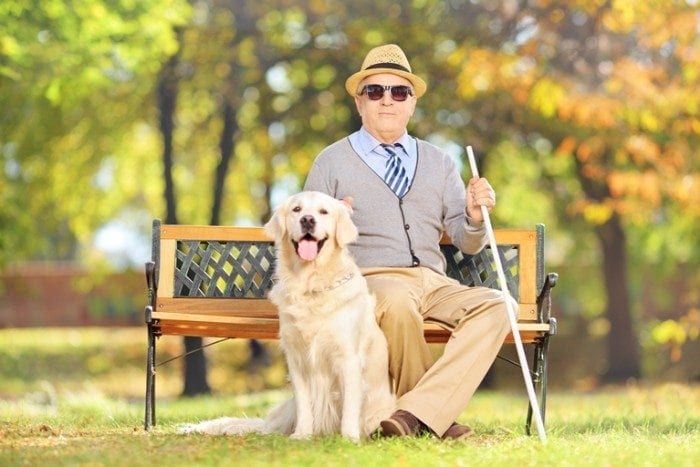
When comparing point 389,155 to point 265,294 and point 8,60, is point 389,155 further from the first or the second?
point 8,60

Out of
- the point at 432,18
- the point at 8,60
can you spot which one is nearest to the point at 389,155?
the point at 8,60

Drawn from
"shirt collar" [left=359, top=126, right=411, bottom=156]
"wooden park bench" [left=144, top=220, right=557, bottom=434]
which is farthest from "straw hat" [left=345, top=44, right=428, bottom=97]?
"wooden park bench" [left=144, top=220, right=557, bottom=434]

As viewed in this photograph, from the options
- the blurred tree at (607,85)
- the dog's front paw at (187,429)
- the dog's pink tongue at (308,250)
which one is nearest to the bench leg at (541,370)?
the dog's pink tongue at (308,250)

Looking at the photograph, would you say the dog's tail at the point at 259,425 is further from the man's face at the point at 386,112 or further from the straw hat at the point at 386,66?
the straw hat at the point at 386,66

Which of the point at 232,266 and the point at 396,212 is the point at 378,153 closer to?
the point at 396,212

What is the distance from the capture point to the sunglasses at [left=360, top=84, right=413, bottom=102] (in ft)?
19.0

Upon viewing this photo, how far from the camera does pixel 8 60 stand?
30.8 feet

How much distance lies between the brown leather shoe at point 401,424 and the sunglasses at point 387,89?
1596 millimetres

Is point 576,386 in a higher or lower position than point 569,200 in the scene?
lower

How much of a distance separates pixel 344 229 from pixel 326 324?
43cm

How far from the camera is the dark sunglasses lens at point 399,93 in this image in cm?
580

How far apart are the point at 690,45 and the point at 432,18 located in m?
2.87

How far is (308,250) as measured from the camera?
515 cm

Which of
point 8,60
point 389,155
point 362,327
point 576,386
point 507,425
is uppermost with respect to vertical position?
point 8,60
